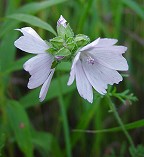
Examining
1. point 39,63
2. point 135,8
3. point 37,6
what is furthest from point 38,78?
point 135,8

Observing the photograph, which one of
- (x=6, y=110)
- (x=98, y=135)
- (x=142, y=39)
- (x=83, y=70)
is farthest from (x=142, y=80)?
(x=83, y=70)

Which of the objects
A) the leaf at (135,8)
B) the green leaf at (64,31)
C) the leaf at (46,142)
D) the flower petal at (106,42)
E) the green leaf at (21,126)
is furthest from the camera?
the leaf at (135,8)

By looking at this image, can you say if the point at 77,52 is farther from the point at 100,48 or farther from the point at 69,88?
the point at 69,88

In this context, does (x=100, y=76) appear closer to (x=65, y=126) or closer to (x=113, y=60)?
(x=113, y=60)

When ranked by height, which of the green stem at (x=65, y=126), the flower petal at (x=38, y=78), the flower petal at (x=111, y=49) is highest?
the flower petal at (x=111, y=49)

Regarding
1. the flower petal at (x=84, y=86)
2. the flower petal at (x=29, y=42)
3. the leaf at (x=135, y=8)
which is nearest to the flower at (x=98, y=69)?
the flower petal at (x=84, y=86)

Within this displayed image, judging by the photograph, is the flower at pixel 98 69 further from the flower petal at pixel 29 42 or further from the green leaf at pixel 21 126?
the green leaf at pixel 21 126

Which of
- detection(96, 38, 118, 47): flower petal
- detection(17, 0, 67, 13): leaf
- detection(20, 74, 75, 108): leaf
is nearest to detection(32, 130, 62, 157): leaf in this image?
detection(20, 74, 75, 108): leaf
